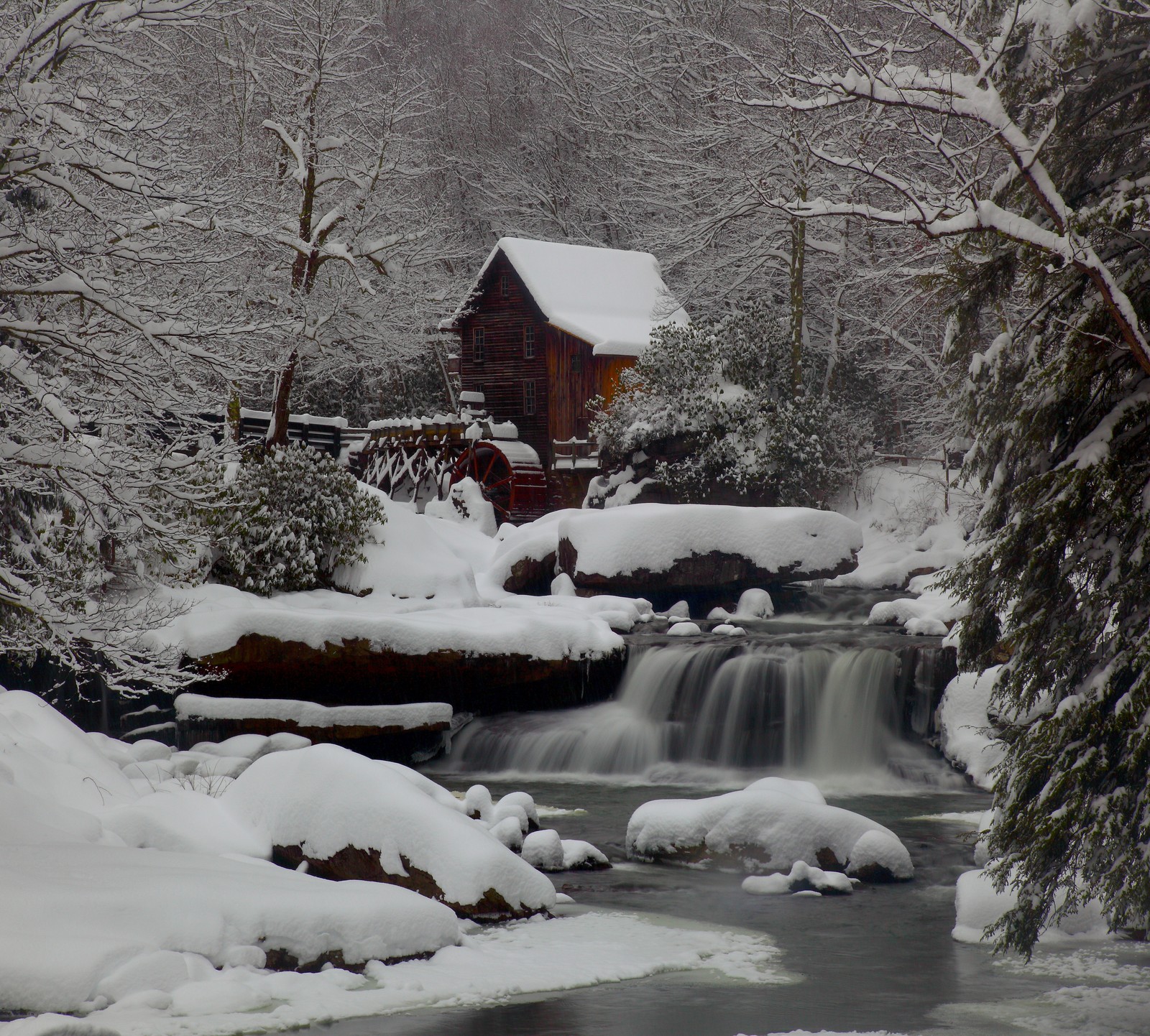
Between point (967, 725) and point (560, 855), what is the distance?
18.6 ft

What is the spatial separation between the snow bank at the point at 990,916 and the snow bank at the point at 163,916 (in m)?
3.27

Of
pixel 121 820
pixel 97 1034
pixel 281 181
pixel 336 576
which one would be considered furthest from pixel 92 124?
pixel 281 181

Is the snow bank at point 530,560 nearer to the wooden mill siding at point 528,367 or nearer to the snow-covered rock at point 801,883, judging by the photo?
the wooden mill siding at point 528,367

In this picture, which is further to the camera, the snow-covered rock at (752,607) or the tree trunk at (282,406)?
the tree trunk at (282,406)

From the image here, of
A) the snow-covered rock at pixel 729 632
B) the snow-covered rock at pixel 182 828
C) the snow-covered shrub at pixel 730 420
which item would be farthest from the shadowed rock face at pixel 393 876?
the snow-covered shrub at pixel 730 420

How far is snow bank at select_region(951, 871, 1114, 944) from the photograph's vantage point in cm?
741

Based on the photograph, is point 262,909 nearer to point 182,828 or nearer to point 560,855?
point 182,828

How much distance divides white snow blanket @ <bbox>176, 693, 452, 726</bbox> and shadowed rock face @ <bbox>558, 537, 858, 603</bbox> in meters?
5.80

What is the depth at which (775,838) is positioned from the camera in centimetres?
916

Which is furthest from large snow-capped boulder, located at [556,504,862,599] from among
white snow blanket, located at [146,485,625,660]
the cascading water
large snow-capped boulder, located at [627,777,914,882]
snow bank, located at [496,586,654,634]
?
large snow-capped boulder, located at [627,777,914,882]

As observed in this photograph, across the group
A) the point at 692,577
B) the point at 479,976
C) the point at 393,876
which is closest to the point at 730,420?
the point at 692,577

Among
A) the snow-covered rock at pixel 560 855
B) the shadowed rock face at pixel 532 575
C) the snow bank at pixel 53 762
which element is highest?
the shadowed rock face at pixel 532 575

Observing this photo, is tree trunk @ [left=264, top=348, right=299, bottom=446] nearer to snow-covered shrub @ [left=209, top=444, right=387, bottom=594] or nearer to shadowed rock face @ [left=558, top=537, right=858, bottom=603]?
snow-covered shrub @ [left=209, top=444, right=387, bottom=594]

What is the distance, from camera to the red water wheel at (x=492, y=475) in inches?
1130
